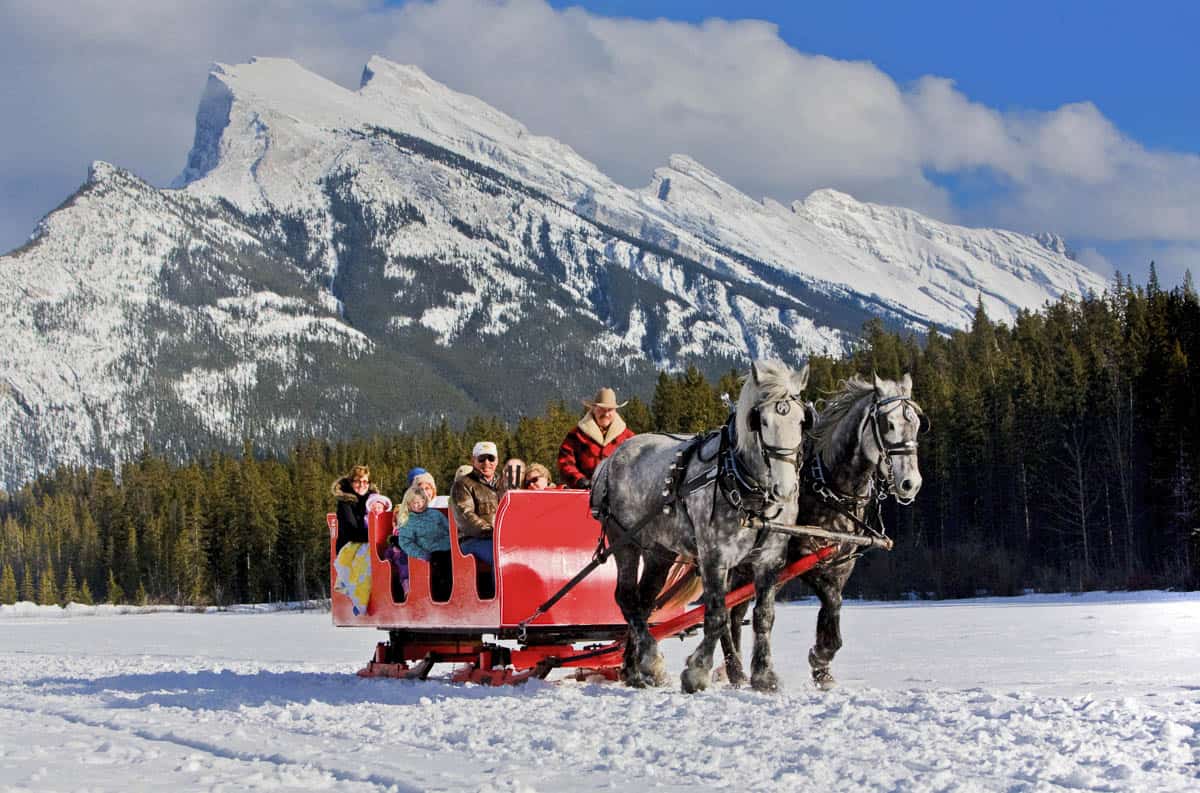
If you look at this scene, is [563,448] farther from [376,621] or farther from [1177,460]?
[1177,460]

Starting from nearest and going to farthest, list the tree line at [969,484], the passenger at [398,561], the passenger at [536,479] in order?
the passenger at [536,479] → the passenger at [398,561] → the tree line at [969,484]

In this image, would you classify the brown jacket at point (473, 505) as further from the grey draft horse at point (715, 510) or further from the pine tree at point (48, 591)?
the pine tree at point (48, 591)

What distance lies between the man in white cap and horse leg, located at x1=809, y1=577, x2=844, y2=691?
3268 mm

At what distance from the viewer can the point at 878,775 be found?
702 cm

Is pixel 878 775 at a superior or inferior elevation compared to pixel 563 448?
inferior

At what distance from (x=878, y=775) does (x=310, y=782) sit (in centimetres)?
316

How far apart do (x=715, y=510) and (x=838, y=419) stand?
4.62 ft

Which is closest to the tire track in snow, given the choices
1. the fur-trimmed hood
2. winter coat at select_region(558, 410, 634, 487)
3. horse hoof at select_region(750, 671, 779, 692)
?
horse hoof at select_region(750, 671, 779, 692)

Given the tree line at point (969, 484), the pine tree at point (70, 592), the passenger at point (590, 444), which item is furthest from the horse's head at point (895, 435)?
the pine tree at point (70, 592)

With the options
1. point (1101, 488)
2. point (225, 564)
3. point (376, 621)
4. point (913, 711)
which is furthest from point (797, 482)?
point (225, 564)

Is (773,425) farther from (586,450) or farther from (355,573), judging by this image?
(355,573)

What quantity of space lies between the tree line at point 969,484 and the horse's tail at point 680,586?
1564cm

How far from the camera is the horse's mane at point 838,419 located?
35.5ft

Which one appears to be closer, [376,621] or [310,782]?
[310,782]
